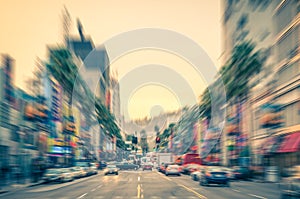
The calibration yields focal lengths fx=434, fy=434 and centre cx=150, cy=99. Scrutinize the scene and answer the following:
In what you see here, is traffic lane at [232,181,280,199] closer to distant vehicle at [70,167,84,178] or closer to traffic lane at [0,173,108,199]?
traffic lane at [0,173,108,199]

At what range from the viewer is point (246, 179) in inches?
1788

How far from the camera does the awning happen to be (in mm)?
41156

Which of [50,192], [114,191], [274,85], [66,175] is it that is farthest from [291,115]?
[50,192]

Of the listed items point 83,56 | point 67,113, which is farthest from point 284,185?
point 83,56

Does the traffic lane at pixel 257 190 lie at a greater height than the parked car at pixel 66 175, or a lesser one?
lesser

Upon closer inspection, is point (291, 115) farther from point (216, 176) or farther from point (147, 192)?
point (147, 192)

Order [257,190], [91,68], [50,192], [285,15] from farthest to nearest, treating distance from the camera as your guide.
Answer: [91,68] → [285,15] → [257,190] → [50,192]

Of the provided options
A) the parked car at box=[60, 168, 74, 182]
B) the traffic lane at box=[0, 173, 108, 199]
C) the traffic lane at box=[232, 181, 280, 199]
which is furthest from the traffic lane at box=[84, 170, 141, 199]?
the parked car at box=[60, 168, 74, 182]

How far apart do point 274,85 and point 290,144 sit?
10.7m

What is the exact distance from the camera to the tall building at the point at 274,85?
46.0 metres

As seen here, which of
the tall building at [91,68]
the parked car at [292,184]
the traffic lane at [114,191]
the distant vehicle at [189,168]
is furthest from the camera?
the tall building at [91,68]

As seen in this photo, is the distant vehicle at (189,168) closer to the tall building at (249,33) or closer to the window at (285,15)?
the tall building at (249,33)

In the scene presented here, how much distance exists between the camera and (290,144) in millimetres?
43656

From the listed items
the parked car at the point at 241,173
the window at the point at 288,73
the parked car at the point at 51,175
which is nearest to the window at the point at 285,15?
the window at the point at 288,73
